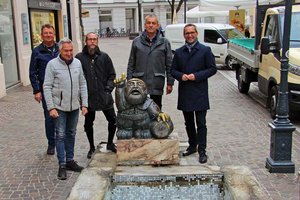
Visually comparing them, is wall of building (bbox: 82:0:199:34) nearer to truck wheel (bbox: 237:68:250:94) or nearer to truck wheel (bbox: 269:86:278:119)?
truck wheel (bbox: 237:68:250:94)

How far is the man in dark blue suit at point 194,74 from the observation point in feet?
17.6

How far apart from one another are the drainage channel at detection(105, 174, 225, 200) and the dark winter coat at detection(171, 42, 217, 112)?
106cm

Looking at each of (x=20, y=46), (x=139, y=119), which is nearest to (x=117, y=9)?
(x=20, y=46)

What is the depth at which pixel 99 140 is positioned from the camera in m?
7.28

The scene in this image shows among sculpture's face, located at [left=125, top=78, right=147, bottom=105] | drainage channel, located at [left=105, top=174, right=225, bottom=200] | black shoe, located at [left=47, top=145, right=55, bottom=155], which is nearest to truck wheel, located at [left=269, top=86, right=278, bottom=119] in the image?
drainage channel, located at [left=105, top=174, right=225, bottom=200]

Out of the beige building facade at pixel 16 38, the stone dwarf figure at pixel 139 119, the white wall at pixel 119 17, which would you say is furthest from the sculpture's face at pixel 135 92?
the white wall at pixel 119 17

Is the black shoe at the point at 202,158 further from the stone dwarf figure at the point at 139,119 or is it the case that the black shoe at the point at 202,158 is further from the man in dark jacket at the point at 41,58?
the man in dark jacket at the point at 41,58

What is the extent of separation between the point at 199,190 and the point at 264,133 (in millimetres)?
A: 3171

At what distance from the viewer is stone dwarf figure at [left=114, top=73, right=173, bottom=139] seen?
16.8 feet

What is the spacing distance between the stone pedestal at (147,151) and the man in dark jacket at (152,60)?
0.91 m

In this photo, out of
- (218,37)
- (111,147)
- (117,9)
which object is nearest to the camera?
(111,147)

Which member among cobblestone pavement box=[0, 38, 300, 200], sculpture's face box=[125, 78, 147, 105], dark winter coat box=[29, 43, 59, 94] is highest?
dark winter coat box=[29, 43, 59, 94]

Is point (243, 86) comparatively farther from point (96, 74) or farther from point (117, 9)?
point (117, 9)

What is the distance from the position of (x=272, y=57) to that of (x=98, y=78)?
449 centimetres
